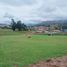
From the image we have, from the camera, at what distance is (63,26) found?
103m

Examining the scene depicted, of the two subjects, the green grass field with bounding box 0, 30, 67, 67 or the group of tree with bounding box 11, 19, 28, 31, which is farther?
the group of tree with bounding box 11, 19, 28, 31

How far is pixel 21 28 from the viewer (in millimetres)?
107875

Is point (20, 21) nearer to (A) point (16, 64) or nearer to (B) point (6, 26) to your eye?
(B) point (6, 26)

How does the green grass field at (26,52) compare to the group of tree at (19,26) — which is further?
the group of tree at (19,26)

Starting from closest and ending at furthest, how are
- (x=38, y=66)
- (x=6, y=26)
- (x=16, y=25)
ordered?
(x=38, y=66)
(x=16, y=25)
(x=6, y=26)

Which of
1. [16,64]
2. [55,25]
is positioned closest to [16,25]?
[55,25]

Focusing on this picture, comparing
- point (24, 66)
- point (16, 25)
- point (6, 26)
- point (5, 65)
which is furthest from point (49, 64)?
point (6, 26)

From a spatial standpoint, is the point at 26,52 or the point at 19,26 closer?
the point at 26,52

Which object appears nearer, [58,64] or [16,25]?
[58,64]

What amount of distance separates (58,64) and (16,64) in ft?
7.51

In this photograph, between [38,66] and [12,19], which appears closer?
[38,66]

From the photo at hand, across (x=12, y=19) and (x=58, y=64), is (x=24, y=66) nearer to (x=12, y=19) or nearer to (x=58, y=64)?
(x=58, y=64)

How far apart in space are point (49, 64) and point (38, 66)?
0.75 meters

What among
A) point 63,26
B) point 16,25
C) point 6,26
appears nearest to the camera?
point 63,26
